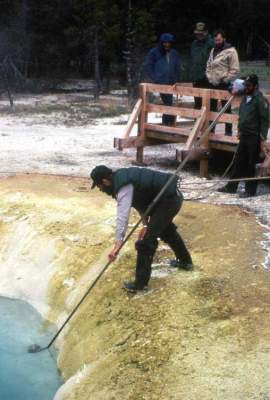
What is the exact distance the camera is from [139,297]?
21.9 ft

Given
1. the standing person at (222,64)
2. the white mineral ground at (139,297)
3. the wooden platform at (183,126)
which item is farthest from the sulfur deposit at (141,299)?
the standing person at (222,64)

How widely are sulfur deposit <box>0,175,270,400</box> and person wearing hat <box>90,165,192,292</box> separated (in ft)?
1.18

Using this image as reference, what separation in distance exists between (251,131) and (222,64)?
1.62 metres

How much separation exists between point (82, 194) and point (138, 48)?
55.3 ft

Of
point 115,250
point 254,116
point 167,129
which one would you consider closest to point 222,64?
point 254,116

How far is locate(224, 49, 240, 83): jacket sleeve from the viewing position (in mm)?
9977

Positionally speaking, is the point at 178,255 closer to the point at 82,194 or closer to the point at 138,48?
the point at 82,194

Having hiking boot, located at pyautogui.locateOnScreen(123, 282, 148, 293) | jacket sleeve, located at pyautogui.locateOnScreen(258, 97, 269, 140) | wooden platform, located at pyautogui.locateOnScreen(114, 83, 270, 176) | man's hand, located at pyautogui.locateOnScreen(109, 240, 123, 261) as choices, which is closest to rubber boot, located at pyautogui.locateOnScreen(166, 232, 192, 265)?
hiking boot, located at pyautogui.locateOnScreen(123, 282, 148, 293)

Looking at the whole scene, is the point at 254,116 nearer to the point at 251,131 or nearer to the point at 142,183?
the point at 251,131

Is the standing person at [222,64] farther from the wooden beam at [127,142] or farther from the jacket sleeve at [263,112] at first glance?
the wooden beam at [127,142]

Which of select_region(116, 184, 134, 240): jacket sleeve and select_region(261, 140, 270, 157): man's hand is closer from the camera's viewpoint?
select_region(116, 184, 134, 240): jacket sleeve

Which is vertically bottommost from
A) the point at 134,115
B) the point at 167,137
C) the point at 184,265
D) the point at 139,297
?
the point at 139,297

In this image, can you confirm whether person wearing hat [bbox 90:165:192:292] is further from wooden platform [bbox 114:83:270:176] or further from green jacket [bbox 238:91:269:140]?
wooden platform [bbox 114:83:270:176]

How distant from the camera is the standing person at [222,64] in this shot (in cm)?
995
